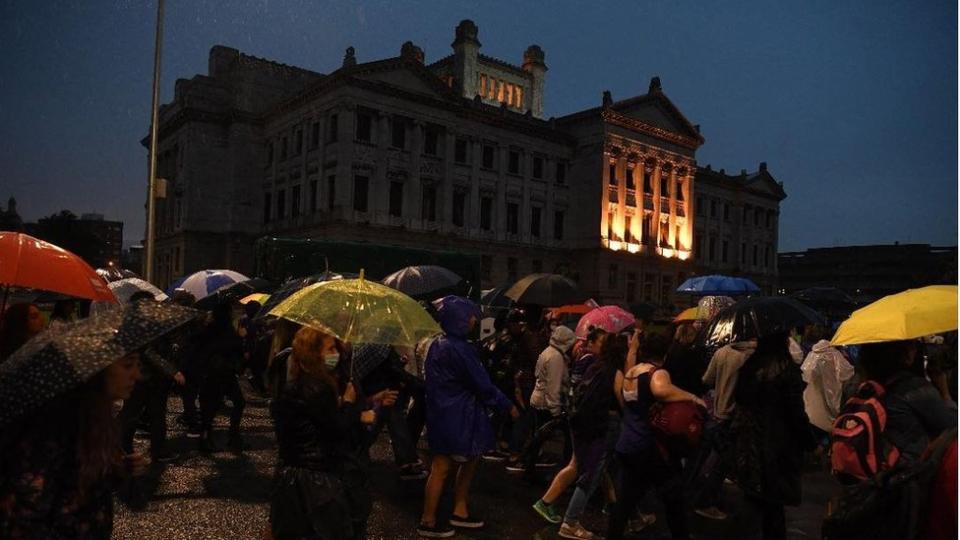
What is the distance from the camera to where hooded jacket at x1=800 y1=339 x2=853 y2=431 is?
8742 millimetres

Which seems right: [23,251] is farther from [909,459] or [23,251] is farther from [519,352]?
[519,352]

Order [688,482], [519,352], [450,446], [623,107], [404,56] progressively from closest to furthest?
[450,446]
[688,482]
[519,352]
[404,56]
[623,107]

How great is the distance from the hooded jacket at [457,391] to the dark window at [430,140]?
37707mm

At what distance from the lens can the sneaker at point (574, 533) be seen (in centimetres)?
585

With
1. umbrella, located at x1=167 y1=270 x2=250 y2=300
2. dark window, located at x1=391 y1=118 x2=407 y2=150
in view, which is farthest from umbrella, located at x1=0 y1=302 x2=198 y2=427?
dark window, located at x1=391 y1=118 x2=407 y2=150

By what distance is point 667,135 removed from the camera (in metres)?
53.8

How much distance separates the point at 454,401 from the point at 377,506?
171 cm

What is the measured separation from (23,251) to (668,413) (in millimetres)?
4349

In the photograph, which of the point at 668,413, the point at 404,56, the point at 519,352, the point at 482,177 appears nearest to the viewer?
the point at 668,413

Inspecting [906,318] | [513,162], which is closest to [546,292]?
[906,318]

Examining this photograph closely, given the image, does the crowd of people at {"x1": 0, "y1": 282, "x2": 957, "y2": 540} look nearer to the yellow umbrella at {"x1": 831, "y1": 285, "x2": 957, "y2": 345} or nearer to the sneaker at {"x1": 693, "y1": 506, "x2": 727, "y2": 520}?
the sneaker at {"x1": 693, "y1": 506, "x2": 727, "y2": 520}

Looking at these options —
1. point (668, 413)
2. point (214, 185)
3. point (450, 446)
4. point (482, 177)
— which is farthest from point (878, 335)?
point (214, 185)

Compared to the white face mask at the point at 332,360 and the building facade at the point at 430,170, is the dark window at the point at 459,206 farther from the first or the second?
the white face mask at the point at 332,360

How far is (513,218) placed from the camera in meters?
47.7
